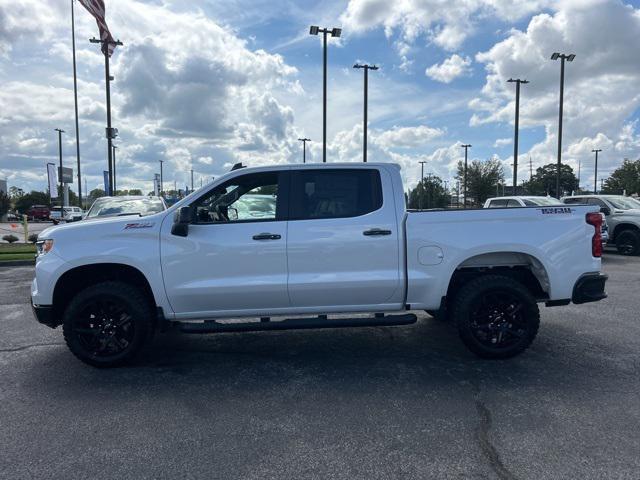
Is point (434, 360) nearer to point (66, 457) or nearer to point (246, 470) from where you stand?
point (246, 470)

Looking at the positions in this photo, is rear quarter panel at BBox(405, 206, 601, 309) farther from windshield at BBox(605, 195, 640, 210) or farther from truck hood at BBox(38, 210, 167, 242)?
windshield at BBox(605, 195, 640, 210)

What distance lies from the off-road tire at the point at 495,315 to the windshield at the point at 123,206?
8.50 m

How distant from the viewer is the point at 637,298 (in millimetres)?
8023

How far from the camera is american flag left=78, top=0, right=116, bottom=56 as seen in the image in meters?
17.4

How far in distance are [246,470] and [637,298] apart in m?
7.52

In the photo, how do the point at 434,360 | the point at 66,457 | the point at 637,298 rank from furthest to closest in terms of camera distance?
1. the point at 637,298
2. the point at 434,360
3. the point at 66,457

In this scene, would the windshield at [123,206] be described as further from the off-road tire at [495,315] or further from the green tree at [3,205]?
the green tree at [3,205]

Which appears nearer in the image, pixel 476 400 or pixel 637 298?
pixel 476 400

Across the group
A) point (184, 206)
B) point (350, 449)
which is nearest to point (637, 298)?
point (350, 449)

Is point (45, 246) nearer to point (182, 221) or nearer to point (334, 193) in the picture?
point (182, 221)

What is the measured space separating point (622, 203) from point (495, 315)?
12887 millimetres

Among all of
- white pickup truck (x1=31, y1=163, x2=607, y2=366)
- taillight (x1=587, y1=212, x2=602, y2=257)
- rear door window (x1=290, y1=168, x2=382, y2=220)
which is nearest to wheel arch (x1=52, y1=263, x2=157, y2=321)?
white pickup truck (x1=31, y1=163, x2=607, y2=366)

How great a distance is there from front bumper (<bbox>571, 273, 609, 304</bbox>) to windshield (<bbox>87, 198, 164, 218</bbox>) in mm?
9167

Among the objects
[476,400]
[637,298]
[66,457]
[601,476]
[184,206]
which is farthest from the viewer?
[637,298]
